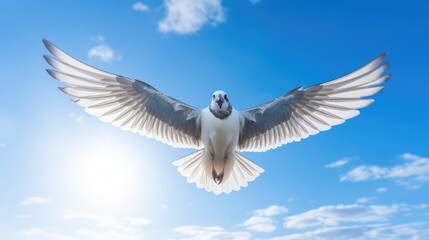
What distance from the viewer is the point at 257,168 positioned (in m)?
9.74

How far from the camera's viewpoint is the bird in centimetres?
838

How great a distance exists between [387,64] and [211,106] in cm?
349

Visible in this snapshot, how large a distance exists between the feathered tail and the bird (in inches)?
0.9

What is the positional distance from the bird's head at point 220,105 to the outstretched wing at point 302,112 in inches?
28.3

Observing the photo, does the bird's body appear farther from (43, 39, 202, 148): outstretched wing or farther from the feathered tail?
the feathered tail

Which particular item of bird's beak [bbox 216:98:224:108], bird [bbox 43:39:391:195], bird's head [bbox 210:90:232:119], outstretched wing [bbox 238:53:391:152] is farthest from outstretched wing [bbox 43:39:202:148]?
outstretched wing [bbox 238:53:391:152]

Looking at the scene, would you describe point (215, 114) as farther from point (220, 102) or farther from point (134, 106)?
point (134, 106)

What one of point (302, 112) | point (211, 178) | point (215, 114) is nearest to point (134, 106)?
point (215, 114)

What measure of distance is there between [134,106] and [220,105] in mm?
2071

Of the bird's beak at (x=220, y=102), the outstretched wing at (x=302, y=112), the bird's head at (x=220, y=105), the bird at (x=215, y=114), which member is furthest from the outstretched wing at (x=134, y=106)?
the outstretched wing at (x=302, y=112)

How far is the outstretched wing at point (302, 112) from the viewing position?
29.1ft

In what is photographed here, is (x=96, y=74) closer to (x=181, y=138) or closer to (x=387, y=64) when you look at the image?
(x=181, y=138)

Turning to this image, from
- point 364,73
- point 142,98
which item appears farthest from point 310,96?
point 142,98

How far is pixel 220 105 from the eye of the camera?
816 centimetres
